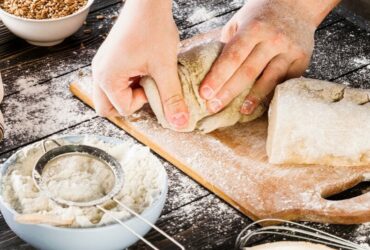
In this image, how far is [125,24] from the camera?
158 centimetres

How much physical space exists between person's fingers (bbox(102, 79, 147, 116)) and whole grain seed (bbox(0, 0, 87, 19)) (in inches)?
15.8

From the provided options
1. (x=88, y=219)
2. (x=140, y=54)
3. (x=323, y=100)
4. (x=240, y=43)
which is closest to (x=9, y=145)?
(x=140, y=54)

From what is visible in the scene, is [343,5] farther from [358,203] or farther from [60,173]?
[60,173]

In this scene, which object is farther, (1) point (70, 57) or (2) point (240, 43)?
(1) point (70, 57)

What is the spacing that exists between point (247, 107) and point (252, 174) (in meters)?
0.19

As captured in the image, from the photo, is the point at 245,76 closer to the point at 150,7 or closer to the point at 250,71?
the point at 250,71

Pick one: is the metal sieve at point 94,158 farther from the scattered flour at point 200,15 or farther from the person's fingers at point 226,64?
the scattered flour at point 200,15

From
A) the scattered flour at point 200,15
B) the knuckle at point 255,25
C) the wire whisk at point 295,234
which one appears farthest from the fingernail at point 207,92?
the scattered flour at point 200,15

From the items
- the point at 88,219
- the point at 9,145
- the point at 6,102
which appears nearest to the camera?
the point at 88,219

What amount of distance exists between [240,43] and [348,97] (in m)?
0.28

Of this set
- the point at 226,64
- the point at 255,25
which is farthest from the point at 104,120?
the point at 255,25

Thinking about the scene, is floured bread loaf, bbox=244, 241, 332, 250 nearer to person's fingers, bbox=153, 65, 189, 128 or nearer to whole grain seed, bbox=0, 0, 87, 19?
person's fingers, bbox=153, 65, 189, 128

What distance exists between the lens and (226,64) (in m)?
1.67

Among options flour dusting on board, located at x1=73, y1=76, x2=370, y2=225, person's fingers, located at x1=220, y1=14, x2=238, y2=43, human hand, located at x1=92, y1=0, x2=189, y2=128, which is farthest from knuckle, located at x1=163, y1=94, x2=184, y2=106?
person's fingers, located at x1=220, y1=14, x2=238, y2=43
